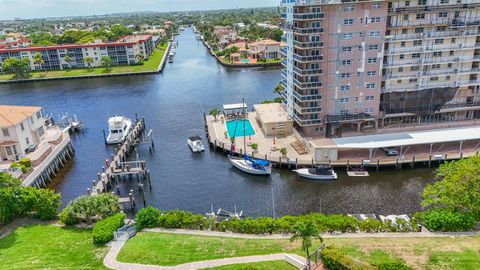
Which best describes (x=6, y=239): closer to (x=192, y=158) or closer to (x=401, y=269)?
(x=192, y=158)

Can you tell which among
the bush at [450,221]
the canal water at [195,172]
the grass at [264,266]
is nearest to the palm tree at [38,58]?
the canal water at [195,172]

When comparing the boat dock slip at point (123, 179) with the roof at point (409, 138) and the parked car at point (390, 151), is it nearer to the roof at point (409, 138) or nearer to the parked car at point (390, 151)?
the roof at point (409, 138)

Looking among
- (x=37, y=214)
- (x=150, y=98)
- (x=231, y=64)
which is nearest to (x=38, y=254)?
(x=37, y=214)

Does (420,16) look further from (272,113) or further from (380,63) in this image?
(272,113)

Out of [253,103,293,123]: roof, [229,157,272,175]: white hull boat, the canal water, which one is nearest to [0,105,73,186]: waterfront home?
the canal water

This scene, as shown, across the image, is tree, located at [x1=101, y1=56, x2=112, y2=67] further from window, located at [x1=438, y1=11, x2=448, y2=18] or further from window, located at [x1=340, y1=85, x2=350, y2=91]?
window, located at [x1=438, y1=11, x2=448, y2=18]

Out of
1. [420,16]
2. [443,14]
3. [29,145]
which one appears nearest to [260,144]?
[420,16]
